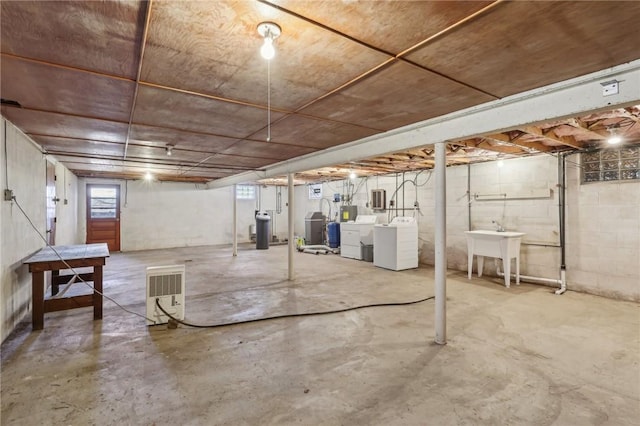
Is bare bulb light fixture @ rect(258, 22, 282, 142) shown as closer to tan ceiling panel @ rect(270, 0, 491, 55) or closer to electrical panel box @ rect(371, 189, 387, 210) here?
tan ceiling panel @ rect(270, 0, 491, 55)

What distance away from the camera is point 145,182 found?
9.41 metres

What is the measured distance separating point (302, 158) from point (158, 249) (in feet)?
21.7

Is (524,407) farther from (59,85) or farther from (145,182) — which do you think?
(145,182)

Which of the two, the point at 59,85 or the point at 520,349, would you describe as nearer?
the point at 59,85

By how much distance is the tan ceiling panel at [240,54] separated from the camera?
4.63 feet

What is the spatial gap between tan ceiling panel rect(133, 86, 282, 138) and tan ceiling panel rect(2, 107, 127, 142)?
0.49 meters

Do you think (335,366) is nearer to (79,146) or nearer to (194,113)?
(194,113)

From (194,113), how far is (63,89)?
0.93 m

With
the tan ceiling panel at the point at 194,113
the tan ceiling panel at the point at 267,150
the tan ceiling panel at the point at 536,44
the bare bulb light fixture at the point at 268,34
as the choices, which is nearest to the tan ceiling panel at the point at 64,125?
the tan ceiling panel at the point at 194,113

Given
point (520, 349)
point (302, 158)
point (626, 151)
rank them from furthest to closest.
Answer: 1. point (302, 158)
2. point (626, 151)
3. point (520, 349)

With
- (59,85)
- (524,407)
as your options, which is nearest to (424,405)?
(524,407)

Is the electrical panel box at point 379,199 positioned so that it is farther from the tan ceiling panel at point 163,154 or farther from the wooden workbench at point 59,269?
the wooden workbench at point 59,269

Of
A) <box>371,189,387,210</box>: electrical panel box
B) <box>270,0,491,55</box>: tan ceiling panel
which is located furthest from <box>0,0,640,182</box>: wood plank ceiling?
<box>371,189,387,210</box>: electrical panel box

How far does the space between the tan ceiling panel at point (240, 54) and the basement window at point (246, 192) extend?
8.94m
